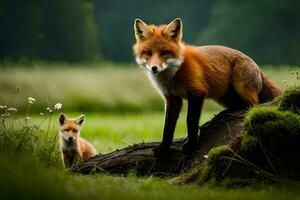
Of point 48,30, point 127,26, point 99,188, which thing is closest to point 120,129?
point 99,188

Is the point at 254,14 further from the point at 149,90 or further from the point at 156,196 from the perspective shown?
the point at 156,196

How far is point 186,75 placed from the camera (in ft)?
27.7

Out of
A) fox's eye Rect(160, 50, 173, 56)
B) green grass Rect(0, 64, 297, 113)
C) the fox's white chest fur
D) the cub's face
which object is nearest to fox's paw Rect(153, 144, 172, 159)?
the fox's white chest fur

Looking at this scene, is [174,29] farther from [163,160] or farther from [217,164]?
[217,164]

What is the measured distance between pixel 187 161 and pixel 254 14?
35507 mm

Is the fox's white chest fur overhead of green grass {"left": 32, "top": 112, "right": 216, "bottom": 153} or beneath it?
overhead

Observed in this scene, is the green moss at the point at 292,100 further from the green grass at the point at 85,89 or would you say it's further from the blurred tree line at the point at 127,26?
the blurred tree line at the point at 127,26

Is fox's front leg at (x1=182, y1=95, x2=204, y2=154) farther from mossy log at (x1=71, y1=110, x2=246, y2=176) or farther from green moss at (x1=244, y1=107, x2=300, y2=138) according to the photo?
green moss at (x1=244, y1=107, x2=300, y2=138)

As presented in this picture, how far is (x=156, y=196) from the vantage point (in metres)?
5.93

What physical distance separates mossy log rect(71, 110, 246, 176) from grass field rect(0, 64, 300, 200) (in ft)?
1.73

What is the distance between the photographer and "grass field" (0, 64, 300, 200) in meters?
5.83

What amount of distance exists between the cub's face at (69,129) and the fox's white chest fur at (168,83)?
2702 mm

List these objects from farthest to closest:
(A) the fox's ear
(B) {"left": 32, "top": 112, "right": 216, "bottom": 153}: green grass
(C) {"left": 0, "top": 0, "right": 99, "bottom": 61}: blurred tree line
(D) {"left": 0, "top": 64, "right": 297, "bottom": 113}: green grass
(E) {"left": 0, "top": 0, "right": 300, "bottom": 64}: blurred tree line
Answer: (E) {"left": 0, "top": 0, "right": 300, "bottom": 64}: blurred tree line
(C) {"left": 0, "top": 0, "right": 99, "bottom": 61}: blurred tree line
(D) {"left": 0, "top": 64, "right": 297, "bottom": 113}: green grass
(B) {"left": 32, "top": 112, "right": 216, "bottom": 153}: green grass
(A) the fox's ear

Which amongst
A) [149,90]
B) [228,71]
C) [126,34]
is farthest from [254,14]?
[228,71]
